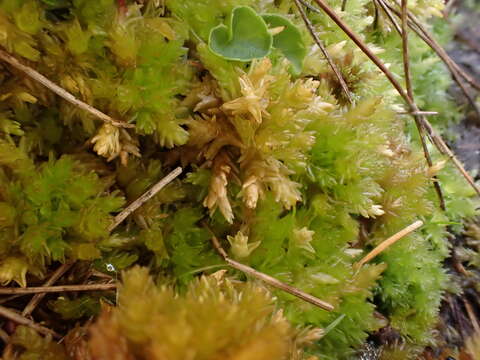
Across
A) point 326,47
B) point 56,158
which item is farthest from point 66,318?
point 326,47

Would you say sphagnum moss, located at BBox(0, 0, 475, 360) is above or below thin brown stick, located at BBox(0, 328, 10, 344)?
above

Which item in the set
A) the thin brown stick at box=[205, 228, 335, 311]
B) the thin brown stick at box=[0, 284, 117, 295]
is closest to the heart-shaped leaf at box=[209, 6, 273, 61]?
the thin brown stick at box=[205, 228, 335, 311]

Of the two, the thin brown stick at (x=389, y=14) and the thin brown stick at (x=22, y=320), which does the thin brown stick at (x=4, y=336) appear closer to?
the thin brown stick at (x=22, y=320)

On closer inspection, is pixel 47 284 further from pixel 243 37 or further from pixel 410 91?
pixel 410 91

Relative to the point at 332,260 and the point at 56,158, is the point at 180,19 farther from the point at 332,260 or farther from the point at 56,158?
the point at 332,260

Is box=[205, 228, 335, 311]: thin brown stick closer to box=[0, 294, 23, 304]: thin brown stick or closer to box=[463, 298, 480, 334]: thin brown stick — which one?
box=[0, 294, 23, 304]: thin brown stick

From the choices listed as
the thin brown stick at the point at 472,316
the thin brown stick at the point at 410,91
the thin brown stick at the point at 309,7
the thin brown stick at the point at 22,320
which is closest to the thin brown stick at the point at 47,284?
the thin brown stick at the point at 22,320
